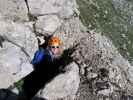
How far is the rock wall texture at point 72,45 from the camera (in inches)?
554

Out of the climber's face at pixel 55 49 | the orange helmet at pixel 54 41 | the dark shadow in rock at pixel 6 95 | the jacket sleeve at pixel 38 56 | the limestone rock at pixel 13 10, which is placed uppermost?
the limestone rock at pixel 13 10

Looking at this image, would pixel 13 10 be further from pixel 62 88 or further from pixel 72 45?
pixel 62 88

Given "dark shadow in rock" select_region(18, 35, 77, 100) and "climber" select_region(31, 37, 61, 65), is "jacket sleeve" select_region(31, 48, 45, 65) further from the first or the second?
"dark shadow in rock" select_region(18, 35, 77, 100)

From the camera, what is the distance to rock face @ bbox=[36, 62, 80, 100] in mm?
13586

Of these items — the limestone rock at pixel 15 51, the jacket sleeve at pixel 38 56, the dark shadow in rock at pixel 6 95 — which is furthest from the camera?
the jacket sleeve at pixel 38 56

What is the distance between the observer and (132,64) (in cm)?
1612

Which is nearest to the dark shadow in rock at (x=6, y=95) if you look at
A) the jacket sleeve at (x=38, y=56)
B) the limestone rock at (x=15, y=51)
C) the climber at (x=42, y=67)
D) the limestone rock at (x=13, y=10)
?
the limestone rock at (x=15, y=51)

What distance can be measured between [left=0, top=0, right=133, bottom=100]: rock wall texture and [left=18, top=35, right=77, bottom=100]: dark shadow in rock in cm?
51

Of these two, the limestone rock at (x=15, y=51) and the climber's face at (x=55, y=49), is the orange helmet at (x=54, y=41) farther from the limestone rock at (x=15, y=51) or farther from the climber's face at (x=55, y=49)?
the limestone rock at (x=15, y=51)

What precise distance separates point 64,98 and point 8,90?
227cm

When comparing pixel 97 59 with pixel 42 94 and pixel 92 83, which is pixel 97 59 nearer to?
pixel 92 83

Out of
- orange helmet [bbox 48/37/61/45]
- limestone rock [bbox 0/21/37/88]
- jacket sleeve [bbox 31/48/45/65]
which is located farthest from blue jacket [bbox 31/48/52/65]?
orange helmet [bbox 48/37/61/45]

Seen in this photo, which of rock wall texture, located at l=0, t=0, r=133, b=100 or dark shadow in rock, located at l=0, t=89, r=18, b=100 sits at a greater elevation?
rock wall texture, located at l=0, t=0, r=133, b=100

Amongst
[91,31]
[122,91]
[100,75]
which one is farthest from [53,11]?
[122,91]
